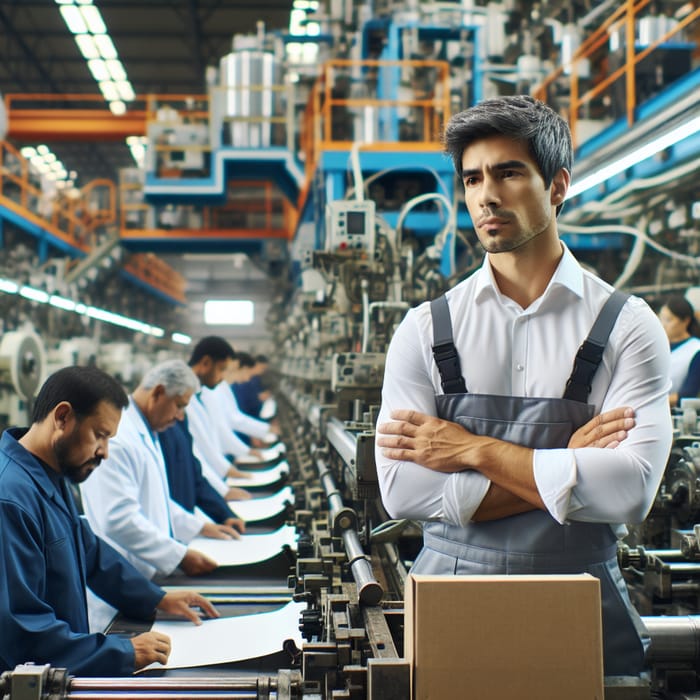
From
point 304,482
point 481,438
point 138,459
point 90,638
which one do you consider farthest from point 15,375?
point 481,438

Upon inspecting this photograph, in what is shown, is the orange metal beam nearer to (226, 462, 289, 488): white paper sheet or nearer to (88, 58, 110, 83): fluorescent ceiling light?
(88, 58, 110, 83): fluorescent ceiling light

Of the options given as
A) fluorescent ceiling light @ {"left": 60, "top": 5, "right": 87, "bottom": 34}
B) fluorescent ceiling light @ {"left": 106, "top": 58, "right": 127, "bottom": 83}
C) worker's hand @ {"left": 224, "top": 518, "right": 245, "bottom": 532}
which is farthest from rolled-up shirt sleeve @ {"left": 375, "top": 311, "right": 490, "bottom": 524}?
fluorescent ceiling light @ {"left": 106, "top": 58, "right": 127, "bottom": 83}

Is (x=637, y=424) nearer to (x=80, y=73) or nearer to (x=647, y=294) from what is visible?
(x=647, y=294)

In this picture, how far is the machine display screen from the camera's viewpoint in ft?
13.4

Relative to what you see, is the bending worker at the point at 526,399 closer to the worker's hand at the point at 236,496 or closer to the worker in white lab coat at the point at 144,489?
the worker in white lab coat at the point at 144,489

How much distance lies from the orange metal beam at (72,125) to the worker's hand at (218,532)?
9.58 m

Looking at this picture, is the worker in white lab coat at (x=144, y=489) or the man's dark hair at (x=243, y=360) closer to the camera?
the worker in white lab coat at (x=144, y=489)

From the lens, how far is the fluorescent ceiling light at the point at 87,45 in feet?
43.1

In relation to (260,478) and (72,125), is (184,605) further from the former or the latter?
(72,125)

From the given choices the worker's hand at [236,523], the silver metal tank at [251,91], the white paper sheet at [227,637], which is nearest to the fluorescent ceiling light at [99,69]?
the silver metal tank at [251,91]

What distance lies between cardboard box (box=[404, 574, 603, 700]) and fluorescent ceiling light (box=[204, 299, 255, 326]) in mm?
22356

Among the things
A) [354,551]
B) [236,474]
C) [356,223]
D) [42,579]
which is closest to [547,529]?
[354,551]

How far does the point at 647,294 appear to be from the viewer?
663cm

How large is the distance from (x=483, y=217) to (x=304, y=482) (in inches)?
155
